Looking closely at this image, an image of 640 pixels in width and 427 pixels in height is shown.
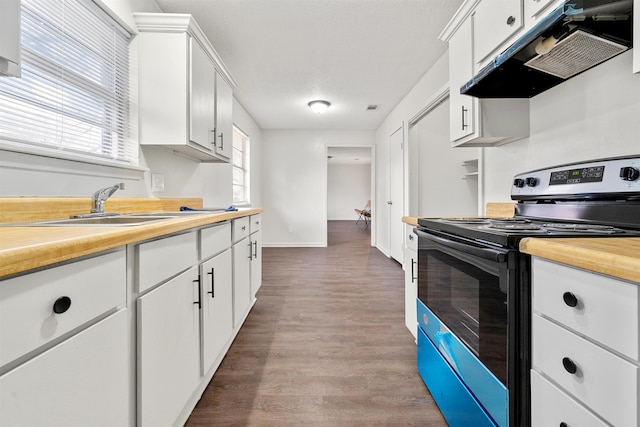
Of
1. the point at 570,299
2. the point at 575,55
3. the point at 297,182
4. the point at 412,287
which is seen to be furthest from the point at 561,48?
the point at 297,182

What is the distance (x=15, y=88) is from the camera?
3.67 ft

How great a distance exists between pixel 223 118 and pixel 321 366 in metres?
2.13

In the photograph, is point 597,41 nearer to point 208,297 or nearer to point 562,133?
point 562,133

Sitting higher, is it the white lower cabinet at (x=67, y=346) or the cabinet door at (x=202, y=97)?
the cabinet door at (x=202, y=97)

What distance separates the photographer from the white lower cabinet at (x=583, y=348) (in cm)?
52

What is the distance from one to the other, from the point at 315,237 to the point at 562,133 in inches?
180

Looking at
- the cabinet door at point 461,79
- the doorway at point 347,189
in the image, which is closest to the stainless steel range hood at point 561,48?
the cabinet door at point 461,79

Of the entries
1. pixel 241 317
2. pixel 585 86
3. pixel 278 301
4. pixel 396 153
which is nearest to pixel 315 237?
pixel 396 153

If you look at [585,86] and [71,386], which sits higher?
[585,86]

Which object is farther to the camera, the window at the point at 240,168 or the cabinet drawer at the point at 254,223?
the window at the point at 240,168

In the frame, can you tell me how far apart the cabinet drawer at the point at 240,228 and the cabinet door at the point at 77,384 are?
1.11m

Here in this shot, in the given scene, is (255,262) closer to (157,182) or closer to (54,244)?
(157,182)

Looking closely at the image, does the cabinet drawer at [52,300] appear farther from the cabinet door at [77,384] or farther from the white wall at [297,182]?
the white wall at [297,182]

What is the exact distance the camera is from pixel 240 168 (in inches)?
181
